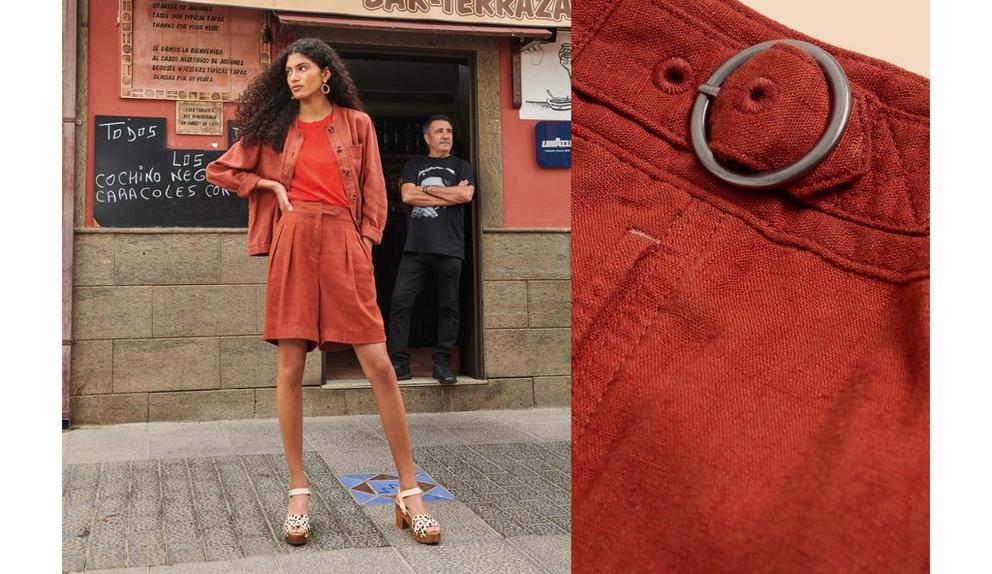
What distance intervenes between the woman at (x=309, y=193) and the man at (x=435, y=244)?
1.33m

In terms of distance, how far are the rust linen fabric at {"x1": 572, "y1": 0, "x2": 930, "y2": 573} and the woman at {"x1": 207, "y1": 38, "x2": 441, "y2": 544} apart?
50.5 inches

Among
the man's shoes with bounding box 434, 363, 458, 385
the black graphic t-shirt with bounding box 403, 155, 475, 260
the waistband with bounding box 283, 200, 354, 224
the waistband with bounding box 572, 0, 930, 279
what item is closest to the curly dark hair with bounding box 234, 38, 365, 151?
the waistband with bounding box 283, 200, 354, 224

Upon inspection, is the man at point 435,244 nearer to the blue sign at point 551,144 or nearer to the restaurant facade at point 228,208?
the restaurant facade at point 228,208

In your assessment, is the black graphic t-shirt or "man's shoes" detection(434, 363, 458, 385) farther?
"man's shoes" detection(434, 363, 458, 385)

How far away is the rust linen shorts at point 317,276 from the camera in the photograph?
5.34 feet

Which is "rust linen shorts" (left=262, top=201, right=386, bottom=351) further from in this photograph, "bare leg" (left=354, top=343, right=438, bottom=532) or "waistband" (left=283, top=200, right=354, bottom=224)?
"bare leg" (left=354, top=343, right=438, bottom=532)

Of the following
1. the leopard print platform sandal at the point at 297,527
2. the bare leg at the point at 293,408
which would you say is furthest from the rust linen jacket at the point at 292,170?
the leopard print platform sandal at the point at 297,527

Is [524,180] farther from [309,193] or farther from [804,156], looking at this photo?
[804,156]

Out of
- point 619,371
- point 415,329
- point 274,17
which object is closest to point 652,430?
point 619,371

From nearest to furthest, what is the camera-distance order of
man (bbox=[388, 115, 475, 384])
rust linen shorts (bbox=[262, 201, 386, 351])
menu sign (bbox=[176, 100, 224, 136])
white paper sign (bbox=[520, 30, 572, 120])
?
1. rust linen shorts (bbox=[262, 201, 386, 351])
2. menu sign (bbox=[176, 100, 224, 136])
3. man (bbox=[388, 115, 475, 384])
4. white paper sign (bbox=[520, 30, 572, 120])

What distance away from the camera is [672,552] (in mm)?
348

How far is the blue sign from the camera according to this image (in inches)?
159

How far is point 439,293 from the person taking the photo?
384 centimetres

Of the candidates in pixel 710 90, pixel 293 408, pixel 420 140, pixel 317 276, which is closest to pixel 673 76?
pixel 710 90
